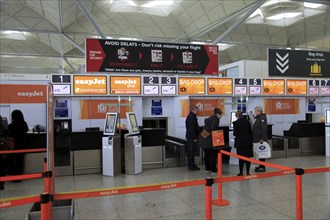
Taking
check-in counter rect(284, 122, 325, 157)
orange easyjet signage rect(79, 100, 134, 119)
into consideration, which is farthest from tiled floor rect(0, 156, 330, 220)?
orange easyjet signage rect(79, 100, 134, 119)

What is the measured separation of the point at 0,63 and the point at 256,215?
31259mm

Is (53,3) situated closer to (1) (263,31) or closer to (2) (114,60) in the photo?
(2) (114,60)

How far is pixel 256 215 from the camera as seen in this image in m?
4.31

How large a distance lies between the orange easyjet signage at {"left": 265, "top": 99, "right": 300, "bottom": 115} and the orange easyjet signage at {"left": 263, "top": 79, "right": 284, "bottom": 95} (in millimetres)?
664

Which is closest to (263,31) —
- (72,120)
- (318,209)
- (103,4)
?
(103,4)

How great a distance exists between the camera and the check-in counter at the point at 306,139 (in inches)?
388

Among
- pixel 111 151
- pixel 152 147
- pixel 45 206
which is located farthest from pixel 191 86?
pixel 45 206

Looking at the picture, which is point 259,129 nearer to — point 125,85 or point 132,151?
point 132,151

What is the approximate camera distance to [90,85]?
30.9 ft

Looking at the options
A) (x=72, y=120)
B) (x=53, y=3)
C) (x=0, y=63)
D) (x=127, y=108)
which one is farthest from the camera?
(x=0, y=63)

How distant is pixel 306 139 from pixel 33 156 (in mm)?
8147

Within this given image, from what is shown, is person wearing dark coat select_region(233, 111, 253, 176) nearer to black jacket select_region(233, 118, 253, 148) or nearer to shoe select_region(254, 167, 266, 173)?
black jacket select_region(233, 118, 253, 148)

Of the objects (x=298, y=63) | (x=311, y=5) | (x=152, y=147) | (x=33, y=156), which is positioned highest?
(x=311, y=5)

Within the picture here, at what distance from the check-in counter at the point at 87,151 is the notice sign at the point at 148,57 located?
5.76 ft
